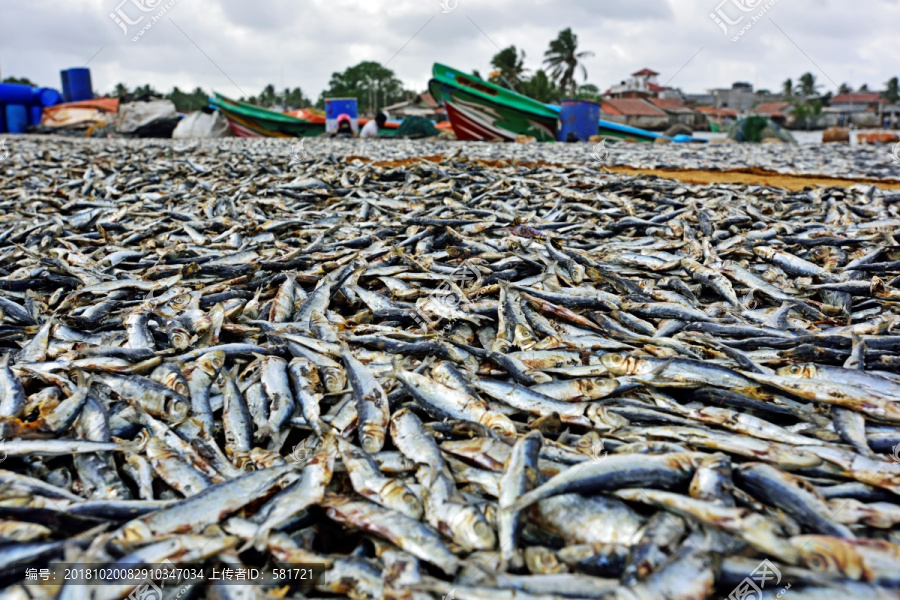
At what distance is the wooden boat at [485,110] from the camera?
25953mm

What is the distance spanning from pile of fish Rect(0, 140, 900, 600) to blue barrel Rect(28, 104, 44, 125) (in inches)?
1212

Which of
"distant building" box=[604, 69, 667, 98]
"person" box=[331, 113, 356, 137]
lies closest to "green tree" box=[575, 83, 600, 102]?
"distant building" box=[604, 69, 667, 98]

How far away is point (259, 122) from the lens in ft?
97.6

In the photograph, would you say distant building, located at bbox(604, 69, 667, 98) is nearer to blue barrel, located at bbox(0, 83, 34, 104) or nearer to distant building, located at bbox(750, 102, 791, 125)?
distant building, located at bbox(750, 102, 791, 125)

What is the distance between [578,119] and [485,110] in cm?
481

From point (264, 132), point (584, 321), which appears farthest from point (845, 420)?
point (264, 132)

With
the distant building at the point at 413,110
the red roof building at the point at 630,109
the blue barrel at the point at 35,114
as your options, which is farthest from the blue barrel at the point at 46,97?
the red roof building at the point at 630,109

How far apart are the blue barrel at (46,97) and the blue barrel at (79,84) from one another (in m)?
1.58

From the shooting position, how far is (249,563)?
210cm

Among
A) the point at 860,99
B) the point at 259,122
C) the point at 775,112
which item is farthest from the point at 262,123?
the point at 860,99

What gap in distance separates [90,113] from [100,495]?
34.0m

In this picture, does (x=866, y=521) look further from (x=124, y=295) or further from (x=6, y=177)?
(x=6, y=177)

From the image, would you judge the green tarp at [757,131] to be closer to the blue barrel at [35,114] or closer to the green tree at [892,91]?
the blue barrel at [35,114]

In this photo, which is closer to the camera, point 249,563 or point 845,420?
point 249,563
